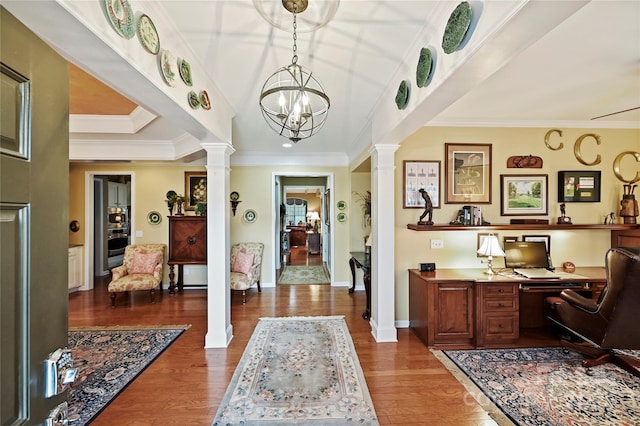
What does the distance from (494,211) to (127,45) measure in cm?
389

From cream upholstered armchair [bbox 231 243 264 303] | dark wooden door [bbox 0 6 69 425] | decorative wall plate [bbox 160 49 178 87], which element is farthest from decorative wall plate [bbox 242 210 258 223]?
dark wooden door [bbox 0 6 69 425]

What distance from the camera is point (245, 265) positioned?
4.93m

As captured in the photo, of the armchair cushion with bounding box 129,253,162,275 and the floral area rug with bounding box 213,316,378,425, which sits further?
the armchair cushion with bounding box 129,253,162,275

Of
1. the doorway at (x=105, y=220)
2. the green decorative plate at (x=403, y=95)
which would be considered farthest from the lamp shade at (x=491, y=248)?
the doorway at (x=105, y=220)

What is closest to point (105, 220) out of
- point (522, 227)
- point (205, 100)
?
point (205, 100)

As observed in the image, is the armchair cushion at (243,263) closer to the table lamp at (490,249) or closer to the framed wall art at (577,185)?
the table lamp at (490,249)

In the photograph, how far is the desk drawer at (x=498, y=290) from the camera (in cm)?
301

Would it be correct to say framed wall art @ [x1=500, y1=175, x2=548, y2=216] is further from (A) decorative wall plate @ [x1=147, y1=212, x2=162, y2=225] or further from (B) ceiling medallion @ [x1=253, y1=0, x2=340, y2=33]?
(A) decorative wall plate @ [x1=147, y1=212, x2=162, y2=225]

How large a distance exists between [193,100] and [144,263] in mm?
3755

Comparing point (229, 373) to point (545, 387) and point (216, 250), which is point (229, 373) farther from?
point (545, 387)

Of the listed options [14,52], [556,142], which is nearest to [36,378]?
[14,52]

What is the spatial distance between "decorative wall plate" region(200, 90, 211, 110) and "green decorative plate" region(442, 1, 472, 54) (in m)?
1.86

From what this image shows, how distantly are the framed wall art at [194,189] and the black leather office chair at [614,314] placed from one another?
5486 millimetres

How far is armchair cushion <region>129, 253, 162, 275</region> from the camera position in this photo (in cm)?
486
